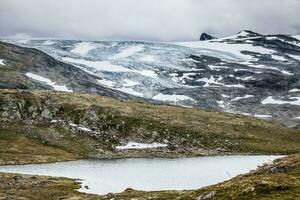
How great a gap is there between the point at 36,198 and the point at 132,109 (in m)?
97.3

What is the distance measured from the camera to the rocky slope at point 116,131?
5143 inches

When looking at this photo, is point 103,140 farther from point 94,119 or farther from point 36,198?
point 36,198

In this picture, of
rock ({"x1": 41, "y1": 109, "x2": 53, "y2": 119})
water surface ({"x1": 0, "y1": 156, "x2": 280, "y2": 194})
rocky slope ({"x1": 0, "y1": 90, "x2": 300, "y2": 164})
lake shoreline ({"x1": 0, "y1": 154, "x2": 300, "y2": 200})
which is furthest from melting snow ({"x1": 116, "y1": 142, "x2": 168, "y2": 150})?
lake shoreline ({"x1": 0, "y1": 154, "x2": 300, "y2": 200})

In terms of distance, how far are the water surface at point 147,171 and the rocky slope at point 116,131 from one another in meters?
10.8

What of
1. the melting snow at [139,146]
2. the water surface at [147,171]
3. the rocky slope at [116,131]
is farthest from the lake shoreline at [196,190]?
the melting snow at [139,146]

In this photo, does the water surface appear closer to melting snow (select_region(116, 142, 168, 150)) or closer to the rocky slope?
the rocky slope

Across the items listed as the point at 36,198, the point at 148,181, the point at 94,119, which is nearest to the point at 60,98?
the point at 94,119

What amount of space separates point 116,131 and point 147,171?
151ft

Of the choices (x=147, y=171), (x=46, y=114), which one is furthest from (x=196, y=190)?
(x=46, y=114)

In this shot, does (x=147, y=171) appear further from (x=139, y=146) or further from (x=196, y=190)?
(x=196, y=190)

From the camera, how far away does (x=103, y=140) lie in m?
138

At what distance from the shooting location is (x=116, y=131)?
142875 mm

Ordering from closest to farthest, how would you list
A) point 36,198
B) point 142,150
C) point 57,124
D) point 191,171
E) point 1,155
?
1. point 36,198
2. point 191,171
3. point 1,155
4. point 142,150
5. point 57,124

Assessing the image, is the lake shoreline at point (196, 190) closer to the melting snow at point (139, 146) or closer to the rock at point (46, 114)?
the melting snow at point (139, 146)
